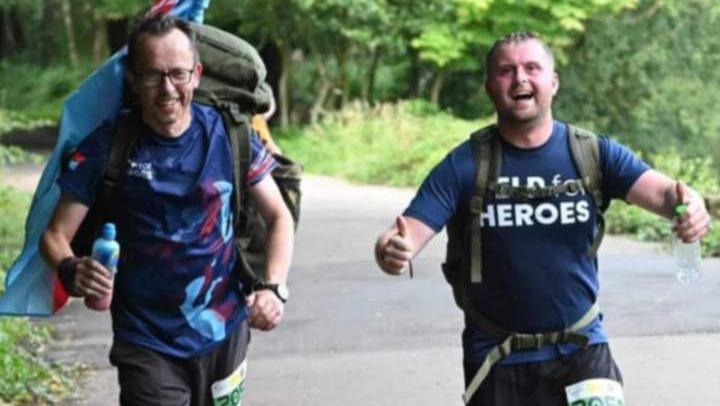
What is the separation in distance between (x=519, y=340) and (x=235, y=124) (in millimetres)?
1149

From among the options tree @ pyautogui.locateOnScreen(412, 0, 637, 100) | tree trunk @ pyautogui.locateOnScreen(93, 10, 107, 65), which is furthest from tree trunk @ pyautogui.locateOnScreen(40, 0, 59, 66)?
tree @ pyautogui.locateOnScreen(412, 0, 637, 100)

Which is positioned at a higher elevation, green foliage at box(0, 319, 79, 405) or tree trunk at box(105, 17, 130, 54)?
green foliage at box(0, 319, 79, 405)

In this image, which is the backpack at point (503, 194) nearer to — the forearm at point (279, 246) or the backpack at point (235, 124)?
the forearm at point (279, 246)

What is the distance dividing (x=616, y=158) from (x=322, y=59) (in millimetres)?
31241

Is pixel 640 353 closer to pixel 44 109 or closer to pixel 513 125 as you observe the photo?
pixel 513 125

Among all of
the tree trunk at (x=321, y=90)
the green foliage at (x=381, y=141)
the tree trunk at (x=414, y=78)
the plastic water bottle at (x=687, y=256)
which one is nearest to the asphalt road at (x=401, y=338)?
A: the plastic water bottle at (x=687, y=256)

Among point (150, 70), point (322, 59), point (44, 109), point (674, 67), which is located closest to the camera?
point (150, 70)

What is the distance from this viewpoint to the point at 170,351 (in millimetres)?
4422

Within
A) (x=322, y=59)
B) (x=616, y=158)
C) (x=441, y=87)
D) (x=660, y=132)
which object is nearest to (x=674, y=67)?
(x=660, y=132)

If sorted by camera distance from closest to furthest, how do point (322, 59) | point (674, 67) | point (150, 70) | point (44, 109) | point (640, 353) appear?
point (150, 70) → point (640, 353) → point (674, 67) → point (322, 59) → point (44, 109)

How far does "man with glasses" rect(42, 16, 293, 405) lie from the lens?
433cm

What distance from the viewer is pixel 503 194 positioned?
4.30 metres

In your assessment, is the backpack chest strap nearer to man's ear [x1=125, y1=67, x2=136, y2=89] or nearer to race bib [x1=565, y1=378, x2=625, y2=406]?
race bib [x1=565, y1=378, x2=625, y2=406]

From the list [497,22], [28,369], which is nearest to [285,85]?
[497,22]
